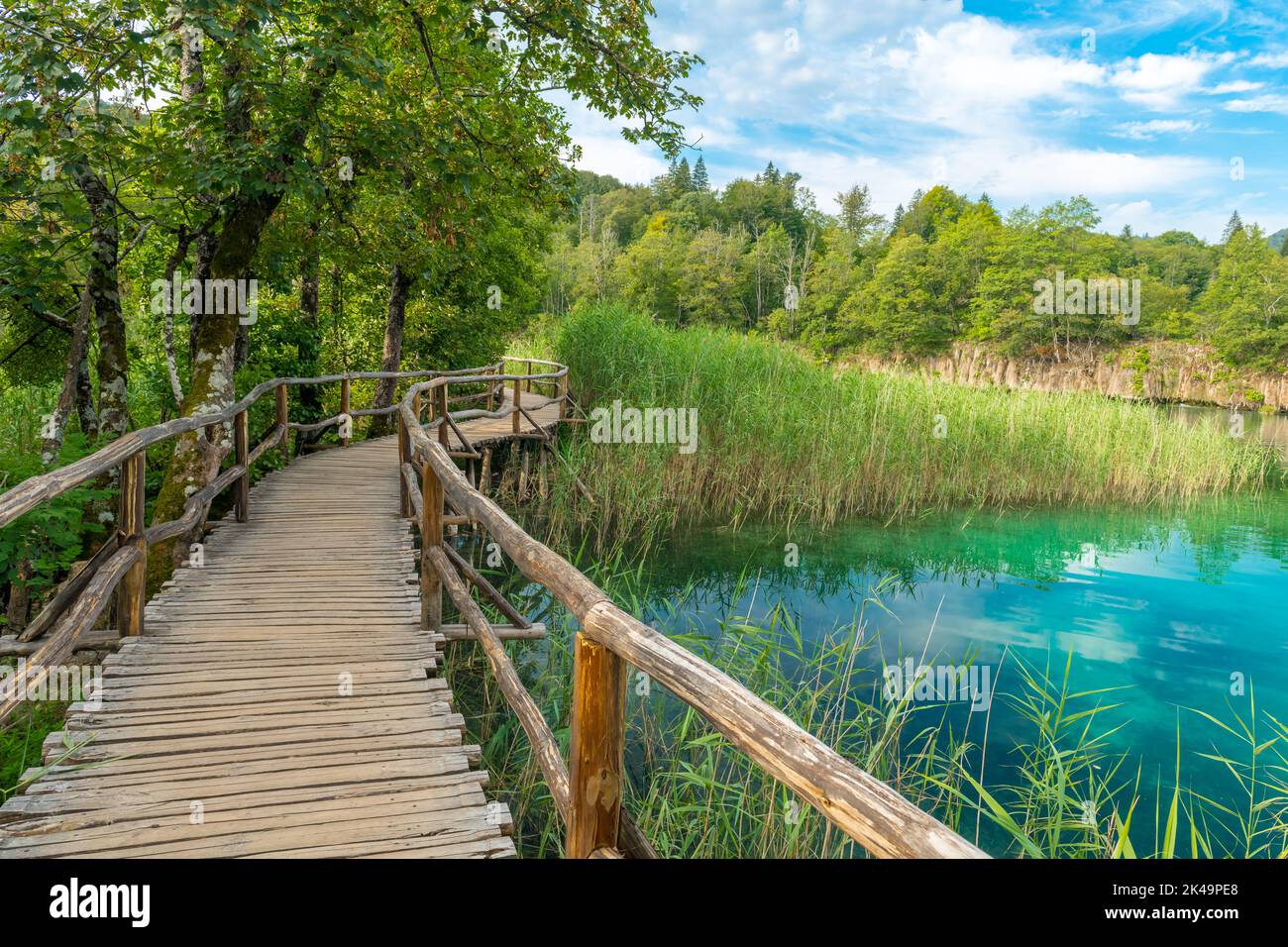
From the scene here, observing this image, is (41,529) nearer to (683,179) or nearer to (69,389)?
(69,389)

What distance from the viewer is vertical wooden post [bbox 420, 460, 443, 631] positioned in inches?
183

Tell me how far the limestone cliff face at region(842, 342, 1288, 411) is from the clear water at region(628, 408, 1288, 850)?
82.8 ft

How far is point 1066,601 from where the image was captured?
8.77 m

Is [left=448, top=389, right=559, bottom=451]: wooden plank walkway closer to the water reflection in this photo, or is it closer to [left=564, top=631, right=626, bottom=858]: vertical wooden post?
the water reflection

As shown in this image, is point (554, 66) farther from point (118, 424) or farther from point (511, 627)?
point (511, 627)

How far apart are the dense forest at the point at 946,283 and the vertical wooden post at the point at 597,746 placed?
30.8m

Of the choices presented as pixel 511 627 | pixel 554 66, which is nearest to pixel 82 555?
pixel 511 627

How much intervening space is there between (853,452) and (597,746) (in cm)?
1041

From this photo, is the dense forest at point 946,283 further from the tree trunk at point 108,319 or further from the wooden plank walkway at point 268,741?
the wooden plank walkway at point 268,741

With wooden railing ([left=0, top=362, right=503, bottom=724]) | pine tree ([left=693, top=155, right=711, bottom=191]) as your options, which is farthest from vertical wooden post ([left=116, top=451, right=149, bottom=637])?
pine tree ([left=693, top=155, right=711, bottom=191])

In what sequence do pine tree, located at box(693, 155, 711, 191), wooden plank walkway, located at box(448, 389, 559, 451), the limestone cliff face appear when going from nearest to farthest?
wooden plank walkway, located at box(448, 389, 559, 451) → the limestone cliff face → pine tree, located at box(693, 155, 711, 191)

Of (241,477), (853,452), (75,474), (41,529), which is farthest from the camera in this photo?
(853,452)

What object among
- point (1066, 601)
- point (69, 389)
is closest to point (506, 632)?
point (69, 389)

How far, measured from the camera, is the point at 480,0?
22.9ft
